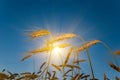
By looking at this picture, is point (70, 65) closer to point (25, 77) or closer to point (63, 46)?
point (63, 46)

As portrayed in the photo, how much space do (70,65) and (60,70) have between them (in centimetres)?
22

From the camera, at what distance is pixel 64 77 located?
337 cm

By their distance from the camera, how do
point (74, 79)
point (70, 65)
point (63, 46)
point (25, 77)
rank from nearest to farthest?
point (74, 79) → point (25, 77) → point (70, 65) → point (63, 46)

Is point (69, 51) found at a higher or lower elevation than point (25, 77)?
higher

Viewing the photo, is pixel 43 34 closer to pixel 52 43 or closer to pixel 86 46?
pixel 52 43

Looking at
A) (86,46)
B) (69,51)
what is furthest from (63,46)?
(86,46)

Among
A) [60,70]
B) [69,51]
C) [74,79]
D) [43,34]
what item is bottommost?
[74,79]

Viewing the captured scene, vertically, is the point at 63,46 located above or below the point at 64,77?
above

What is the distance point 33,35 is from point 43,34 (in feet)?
0.61

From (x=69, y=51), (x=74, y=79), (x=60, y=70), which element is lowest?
(x=74, y=79)

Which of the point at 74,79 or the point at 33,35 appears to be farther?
the point at 33,35

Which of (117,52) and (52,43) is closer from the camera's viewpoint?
(117,52)

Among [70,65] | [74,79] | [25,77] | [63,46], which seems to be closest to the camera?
[74,79]

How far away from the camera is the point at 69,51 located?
3613 millimetres
